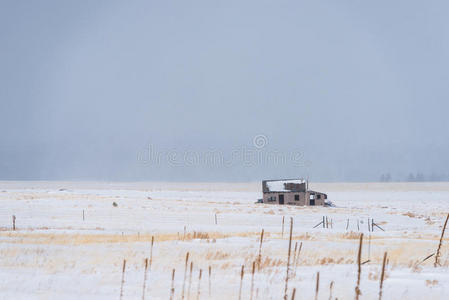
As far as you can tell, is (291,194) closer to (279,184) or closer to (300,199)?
(300,199)

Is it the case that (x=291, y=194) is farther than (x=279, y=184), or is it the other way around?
(x=279, y=184)

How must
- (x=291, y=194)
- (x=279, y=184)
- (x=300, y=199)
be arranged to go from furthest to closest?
1. (x=279, y=184)
2. (x=291, y=194)
3. (x=300, y=199)

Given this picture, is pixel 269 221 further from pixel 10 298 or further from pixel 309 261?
pixel 10 298

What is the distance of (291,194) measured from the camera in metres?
69.7

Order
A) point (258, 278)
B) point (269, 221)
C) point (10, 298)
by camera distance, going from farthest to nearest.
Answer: point (269, 221) → point (258, 278) → point (10, 298)

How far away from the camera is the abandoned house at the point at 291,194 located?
227 ft

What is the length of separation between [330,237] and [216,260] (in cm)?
1056

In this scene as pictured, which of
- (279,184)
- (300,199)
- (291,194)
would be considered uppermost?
(279,184)

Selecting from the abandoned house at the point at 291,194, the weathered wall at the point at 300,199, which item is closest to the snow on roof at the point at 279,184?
the abandoned house at the point at 291,194

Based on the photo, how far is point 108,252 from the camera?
18.2 meters

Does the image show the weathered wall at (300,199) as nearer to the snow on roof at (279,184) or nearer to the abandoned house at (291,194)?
the abandoned house at (291,194)

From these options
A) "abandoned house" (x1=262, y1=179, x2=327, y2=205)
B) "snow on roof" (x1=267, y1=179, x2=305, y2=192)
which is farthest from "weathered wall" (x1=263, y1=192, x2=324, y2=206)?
"snow on roof" (x1=267, y1=179, x2=305, y2=192)

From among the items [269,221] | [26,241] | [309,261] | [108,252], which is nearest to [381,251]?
[309,261]

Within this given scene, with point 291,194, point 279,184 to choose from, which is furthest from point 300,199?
point 279,184
